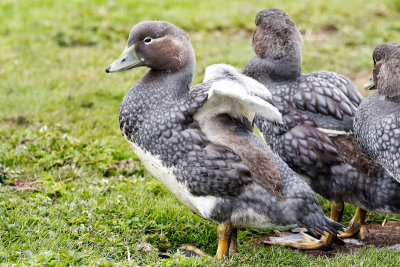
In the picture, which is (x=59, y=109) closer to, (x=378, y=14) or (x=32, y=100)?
(x=32, y=100)

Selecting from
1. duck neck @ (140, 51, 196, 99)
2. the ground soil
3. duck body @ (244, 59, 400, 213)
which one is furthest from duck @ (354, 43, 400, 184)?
duck neck @ (140, 51, 196, 99)

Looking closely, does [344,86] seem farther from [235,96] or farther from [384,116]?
[235,96]

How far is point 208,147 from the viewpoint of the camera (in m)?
4.31

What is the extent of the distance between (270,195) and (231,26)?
6424 millimetres

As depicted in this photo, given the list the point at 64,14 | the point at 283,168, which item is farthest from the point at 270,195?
the point at 64,14

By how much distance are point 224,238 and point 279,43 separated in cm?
189

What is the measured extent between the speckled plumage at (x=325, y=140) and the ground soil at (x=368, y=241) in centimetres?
43

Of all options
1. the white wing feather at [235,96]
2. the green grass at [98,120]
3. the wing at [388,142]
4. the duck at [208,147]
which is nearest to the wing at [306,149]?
the duck at [208,147]

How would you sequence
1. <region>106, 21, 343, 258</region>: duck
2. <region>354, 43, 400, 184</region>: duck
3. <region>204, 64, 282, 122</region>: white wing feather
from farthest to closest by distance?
<region>354, 43, 400, 184</region>: duck → <region>106, 21, 343, 258</region>: duck → <region>204, 64, 282, 122</region>: white wing feather

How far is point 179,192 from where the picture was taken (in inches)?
175

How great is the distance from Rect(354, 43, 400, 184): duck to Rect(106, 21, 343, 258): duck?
1.95ft

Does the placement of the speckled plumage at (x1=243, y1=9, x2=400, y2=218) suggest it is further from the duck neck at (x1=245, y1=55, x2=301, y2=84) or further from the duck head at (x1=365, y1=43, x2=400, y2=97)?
the duck head at (x1=365, y1=43, x2=400, y2=97)

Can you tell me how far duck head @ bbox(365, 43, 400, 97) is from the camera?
4.58m

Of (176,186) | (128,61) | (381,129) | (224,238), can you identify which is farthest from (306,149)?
(128,61)
